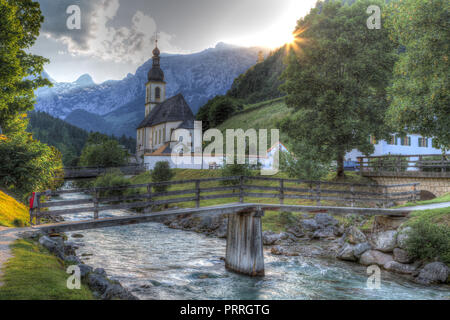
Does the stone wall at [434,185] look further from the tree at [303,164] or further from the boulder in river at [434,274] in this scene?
the boulder in river at [434,274]

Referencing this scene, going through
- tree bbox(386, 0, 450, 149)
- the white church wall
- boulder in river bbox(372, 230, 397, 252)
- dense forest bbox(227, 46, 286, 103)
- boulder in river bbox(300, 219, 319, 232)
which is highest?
dense forest bbox(227, 46, 286, 103)

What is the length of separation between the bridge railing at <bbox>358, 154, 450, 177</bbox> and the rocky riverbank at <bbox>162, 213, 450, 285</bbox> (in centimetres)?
657

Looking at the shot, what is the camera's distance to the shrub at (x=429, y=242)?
45.1 ft

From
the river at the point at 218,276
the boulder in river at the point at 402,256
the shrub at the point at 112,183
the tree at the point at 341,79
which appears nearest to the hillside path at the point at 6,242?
the river at the point at 218,276

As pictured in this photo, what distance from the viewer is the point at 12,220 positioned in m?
14.2

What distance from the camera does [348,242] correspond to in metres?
18.9

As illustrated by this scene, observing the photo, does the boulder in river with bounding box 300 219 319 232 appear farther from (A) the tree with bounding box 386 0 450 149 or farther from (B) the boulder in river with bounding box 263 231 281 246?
(A) the tree with bounding box 386 0 450 149

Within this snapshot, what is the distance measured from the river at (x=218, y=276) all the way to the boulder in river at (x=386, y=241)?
1.63 metres

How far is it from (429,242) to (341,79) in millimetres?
17186

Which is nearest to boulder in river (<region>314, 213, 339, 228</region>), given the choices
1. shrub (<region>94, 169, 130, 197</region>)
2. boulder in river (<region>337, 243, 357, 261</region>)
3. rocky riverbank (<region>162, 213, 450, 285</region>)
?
rocky riverbank (<region>162, 213, 450, 285</region>)

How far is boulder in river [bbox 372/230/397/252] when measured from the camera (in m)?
15.9

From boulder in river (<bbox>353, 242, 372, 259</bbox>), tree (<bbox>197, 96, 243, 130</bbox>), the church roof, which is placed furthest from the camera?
tree (<bbox>197, 96, 243, 130</bbox>)

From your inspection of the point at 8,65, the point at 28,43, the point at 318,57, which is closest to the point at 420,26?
the point at 318,57

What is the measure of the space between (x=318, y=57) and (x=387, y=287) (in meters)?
21.8
